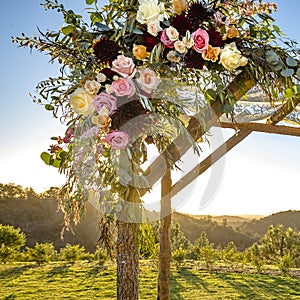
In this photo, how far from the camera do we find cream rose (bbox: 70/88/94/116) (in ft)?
3.83

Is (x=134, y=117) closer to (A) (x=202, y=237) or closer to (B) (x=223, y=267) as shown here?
(B) (x=223, y=267)

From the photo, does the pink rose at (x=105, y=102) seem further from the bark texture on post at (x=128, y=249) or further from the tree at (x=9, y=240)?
the tree at (x=9, y=240)

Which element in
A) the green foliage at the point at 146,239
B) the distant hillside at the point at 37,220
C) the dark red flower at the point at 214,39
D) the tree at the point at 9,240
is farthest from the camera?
the distant hillside at the point at 37,220

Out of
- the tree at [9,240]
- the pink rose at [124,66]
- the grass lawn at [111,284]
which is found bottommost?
the grass lawn at [111,284]

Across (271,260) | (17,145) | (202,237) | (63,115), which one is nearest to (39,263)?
(202,237)

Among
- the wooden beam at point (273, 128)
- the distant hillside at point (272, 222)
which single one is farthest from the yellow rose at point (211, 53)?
the distant hillside at point (272, 222)

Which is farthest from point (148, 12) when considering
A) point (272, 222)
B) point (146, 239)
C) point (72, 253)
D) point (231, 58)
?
point (272, 222)

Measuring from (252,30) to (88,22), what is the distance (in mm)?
504

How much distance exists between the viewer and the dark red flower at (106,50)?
1.24 m

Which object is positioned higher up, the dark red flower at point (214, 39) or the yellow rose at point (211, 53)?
the dark red flower at point (214, 39)

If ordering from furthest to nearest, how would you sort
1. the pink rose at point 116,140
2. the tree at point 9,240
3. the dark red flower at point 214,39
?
1. the tree at point 9,240
2. the dark red flower at point 214,39
3. the pink rose at point 116,140

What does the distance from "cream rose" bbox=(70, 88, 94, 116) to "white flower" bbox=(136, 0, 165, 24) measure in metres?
0.25

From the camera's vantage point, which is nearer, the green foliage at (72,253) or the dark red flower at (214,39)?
the dark red flower at (214,39)

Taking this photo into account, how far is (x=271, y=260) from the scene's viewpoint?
7012mm
